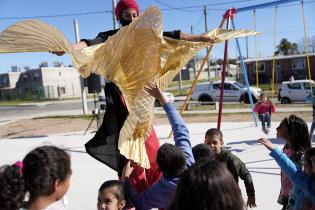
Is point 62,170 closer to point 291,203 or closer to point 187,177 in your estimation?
point 187,177

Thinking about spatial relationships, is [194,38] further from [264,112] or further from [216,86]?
→ [216,86]

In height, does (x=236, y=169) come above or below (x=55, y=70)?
below

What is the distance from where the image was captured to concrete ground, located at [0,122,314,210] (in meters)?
4.49

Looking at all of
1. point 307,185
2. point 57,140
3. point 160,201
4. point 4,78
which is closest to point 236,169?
point 307,185

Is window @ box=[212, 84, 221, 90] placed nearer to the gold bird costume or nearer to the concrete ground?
the concrete ground

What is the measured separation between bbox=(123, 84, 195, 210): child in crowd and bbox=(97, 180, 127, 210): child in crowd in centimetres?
7

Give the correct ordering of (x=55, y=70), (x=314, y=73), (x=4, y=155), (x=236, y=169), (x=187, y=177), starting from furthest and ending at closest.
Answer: (x=55, y=70)
(x=314, y=73)
(x=4, y=155)
(x=236, y=169)
(x=187, y=177)

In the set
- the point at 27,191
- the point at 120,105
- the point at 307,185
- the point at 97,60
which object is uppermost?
the point at 97,60

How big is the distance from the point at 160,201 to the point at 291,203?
1.00 metres

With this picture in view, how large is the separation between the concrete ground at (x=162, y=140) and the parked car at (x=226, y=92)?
8608 millimetres

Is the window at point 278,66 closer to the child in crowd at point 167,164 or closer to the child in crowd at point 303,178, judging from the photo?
the child in crowd at point 303,178

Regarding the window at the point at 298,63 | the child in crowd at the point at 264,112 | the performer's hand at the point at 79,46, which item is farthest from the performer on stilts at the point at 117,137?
the window at the point at 298,63

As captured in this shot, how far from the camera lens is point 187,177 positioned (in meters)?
1.34

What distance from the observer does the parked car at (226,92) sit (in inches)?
746
